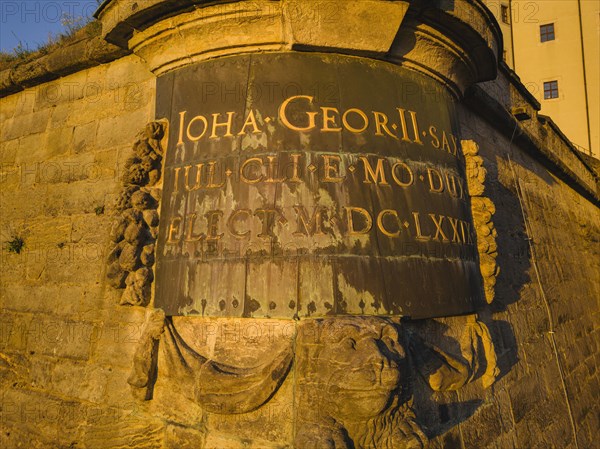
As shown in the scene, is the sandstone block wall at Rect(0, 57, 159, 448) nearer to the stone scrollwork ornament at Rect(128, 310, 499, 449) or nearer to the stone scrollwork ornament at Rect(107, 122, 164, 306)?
the stone scrollwork ornament at Rect(107, 122, 164, 306)

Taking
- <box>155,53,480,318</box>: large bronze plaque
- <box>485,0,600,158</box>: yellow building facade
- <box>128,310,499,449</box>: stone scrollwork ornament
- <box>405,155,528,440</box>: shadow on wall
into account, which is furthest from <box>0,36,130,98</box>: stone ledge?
<box>485,0,600,158</box>: yellow building facade

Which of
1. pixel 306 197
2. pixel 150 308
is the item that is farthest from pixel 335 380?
pixel 150 308

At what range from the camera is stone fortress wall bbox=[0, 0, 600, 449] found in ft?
7.75

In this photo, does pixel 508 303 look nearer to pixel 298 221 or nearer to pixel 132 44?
A: pixel 298 221

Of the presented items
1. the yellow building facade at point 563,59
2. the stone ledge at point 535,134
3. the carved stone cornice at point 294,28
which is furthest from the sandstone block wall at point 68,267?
the yellow building facade at point 563,59

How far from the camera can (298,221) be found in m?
2.29

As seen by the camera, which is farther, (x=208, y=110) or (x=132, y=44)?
(x=132, y=44)

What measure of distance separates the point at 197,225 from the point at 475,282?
1809mm

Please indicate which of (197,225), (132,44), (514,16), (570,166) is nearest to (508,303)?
(197,225)

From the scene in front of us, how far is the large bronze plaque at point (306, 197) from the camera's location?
226 centimetres

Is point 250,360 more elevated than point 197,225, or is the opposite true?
point 197,225

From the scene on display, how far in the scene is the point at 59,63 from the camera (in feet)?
11.9

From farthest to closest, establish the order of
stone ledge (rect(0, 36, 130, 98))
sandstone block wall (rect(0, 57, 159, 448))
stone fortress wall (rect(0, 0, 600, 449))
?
stone ledge (rect(0, 36, 130, 98)), sandstone block wall (rect(0, 57, 159, 448)), stone fortress wall (rect(0, 0, 600, 449))

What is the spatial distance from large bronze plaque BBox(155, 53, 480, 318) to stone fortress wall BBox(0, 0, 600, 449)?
14cm
